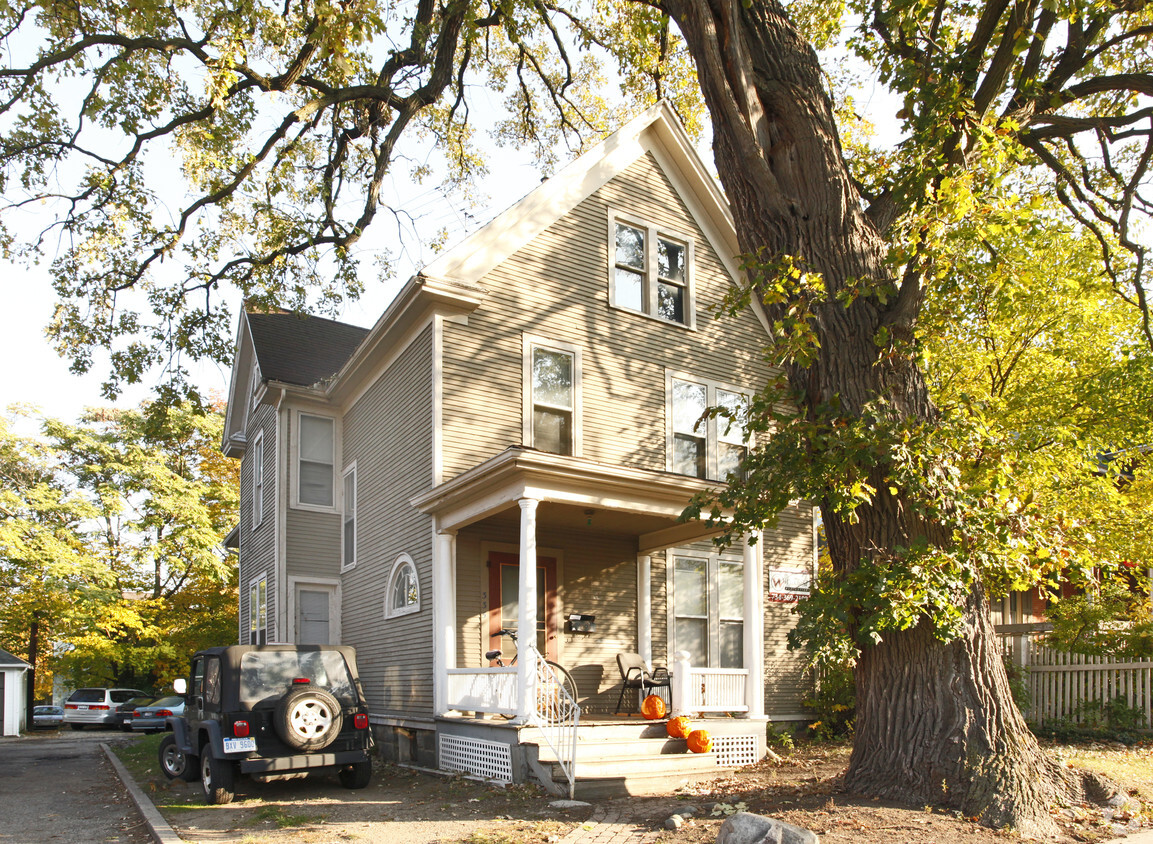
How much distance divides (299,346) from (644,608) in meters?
9.29

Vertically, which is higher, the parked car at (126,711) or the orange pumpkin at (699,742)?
the orange pumpkin at (699,742)

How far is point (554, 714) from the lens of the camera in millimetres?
10383

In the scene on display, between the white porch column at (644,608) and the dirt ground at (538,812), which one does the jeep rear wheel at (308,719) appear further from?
the white porch column at (644,608)

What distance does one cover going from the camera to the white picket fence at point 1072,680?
544 inches

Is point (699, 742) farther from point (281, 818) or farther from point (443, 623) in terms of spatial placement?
point (281, 818)

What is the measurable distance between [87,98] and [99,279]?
2878mm

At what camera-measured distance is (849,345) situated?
816 centimetres

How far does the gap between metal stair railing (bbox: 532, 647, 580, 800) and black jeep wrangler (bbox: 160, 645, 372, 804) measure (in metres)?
2.01

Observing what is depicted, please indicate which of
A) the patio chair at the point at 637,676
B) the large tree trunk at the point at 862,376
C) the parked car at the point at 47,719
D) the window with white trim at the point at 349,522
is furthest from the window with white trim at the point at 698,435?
the parked car at the point at 47,719

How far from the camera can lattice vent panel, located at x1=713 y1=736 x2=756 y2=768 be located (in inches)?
451

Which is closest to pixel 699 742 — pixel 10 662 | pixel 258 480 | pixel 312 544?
pixel 312 544

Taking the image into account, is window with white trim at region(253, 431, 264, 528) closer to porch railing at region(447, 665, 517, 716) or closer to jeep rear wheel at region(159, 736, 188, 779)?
jeep rear wheel at region(159, 736, 188, 779)

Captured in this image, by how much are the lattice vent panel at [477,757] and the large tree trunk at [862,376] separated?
3968 mm

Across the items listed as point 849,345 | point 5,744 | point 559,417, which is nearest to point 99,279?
point 559,417
